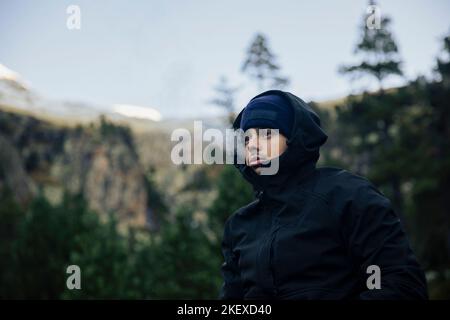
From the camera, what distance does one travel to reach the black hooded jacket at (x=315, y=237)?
187 cm

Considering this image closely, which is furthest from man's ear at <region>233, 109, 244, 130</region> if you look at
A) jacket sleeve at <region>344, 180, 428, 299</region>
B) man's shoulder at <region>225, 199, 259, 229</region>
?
jacket sleeve at <region>344, 180, 428, 299</region>

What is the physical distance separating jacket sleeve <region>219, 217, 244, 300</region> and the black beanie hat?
0.61m

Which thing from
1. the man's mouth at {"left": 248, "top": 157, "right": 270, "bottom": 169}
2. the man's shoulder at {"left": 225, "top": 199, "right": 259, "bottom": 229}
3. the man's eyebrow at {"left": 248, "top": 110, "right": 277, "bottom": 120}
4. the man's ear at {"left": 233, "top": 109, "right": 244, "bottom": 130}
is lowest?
the man's shoulder at {"left": 225, "top": 199, "right": 259, "bottom": 229}

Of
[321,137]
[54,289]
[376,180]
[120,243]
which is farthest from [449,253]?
[321,137]

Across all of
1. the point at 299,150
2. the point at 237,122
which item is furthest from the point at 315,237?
the point at 237,122

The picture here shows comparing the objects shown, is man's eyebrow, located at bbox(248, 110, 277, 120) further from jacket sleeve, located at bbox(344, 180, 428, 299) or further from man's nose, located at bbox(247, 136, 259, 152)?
jacket sleeve, located at bbox(344, 180, 428, 299)

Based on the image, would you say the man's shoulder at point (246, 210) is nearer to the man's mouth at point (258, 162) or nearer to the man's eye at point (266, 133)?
the man's mouth at point (258, 162)

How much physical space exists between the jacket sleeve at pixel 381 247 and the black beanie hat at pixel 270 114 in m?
0.50

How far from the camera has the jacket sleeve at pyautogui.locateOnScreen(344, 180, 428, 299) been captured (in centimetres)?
181

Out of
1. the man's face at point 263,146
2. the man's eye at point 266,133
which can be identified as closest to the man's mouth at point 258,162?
the man's face at point 263,146

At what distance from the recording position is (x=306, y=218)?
2.11m

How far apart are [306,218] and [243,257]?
407 millimetres

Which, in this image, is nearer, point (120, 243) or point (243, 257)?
point (243, 257)

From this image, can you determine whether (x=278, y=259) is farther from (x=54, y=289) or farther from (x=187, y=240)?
(x=54, y=289)
